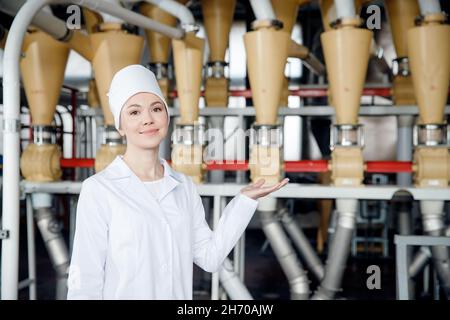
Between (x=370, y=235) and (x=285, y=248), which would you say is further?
(x=370, y=235)

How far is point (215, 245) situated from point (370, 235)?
3353 millimetres

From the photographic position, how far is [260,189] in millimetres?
918

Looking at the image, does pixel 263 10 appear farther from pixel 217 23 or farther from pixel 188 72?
pixel 217 23

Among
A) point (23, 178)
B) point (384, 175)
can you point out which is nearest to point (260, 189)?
point (23, 178)

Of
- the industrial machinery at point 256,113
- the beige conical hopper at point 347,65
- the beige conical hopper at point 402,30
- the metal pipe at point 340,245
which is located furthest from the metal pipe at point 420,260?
the beige conical hopper at point 347,65

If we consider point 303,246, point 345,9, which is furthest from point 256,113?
point 303,246

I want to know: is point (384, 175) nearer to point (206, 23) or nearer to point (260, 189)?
point (206, 23)

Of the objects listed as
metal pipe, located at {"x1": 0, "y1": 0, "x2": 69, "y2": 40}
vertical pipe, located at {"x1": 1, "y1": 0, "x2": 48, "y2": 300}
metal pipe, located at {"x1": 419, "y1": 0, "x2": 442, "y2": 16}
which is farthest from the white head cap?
metal pipe, located at {"x1": 419, "y1": 0, "x2": 442, "y2": 16}

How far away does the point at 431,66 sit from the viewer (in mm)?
1642

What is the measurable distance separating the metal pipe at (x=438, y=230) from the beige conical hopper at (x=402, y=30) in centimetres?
66

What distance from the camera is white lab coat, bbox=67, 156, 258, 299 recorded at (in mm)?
832

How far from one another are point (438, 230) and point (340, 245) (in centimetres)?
36
